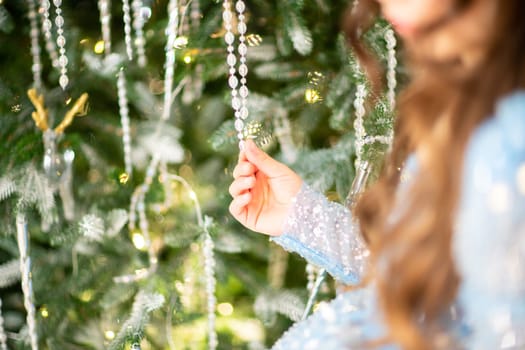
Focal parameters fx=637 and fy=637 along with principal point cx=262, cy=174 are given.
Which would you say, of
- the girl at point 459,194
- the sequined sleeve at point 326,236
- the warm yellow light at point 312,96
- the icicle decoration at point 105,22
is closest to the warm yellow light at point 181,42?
the icicle decoration at point 105,22

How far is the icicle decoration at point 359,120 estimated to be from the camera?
115cm

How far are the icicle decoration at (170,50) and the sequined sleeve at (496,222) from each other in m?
0.80

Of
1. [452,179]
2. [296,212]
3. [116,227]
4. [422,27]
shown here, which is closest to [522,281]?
[452,179]

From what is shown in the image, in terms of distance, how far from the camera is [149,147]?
1.35 metres

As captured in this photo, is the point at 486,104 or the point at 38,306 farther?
the point at 38,306

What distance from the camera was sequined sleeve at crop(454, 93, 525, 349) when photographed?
0.49 metres

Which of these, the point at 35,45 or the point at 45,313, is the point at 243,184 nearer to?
the point at 35,45

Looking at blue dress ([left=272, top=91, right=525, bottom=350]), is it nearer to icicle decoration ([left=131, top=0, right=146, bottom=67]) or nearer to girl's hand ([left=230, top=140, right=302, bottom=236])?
girl's hand ([left=230, top=140, right=302, bottom=236])

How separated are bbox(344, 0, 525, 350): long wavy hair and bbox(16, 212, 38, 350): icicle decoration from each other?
36.5 inches

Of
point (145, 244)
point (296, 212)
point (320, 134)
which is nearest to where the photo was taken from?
point (296, 212)

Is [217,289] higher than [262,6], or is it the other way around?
[262,6]

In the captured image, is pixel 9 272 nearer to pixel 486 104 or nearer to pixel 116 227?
pixel 116 227

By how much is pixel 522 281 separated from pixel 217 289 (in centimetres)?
119

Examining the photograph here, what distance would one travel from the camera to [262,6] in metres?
1.36
